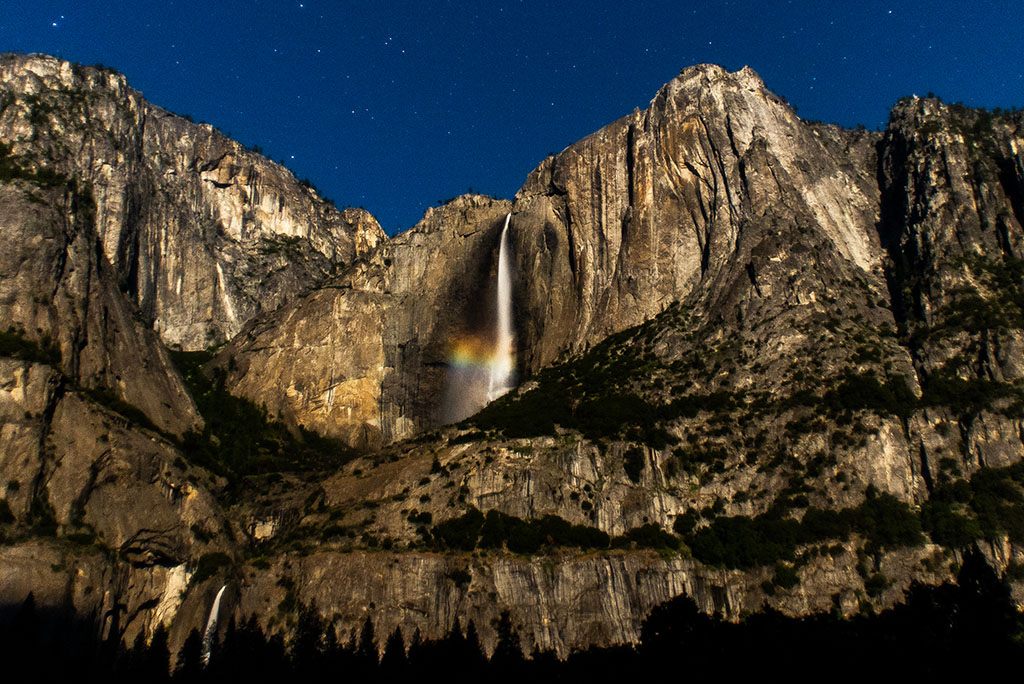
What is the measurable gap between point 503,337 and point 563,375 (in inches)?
739

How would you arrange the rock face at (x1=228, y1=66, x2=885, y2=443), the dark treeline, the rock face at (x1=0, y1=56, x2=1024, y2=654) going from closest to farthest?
the dark treeline < the rock face at (x1=0, y1=56, x2=1024, y2=654) < the rock face at (x1=228, y1=66, x2=885, y2=443)

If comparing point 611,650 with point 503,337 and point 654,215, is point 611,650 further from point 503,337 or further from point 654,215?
point 654,215

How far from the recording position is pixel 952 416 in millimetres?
80000

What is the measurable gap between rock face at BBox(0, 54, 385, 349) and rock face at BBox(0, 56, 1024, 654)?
2.35ft

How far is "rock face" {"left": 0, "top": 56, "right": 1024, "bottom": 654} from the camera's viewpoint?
73.2 meters

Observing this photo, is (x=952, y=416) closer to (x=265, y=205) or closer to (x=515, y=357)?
(x=515, y=357)

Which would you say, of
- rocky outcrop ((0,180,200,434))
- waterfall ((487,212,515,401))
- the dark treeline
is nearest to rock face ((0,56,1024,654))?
rocky outcrop ((0,180,200,434))

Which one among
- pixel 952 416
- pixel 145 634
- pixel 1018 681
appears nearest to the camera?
pixel 1018 681

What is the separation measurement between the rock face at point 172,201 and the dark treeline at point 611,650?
203 ft

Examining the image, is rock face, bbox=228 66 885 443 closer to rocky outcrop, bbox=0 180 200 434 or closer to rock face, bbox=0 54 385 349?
rocky outcrop, bbox=0 180 200 434

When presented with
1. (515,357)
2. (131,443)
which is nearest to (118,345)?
(131,443)

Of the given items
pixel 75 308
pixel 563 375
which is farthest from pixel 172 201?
pixel 563 375

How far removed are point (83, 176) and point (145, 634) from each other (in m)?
71.7

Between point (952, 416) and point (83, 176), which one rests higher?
point (83, 176)
